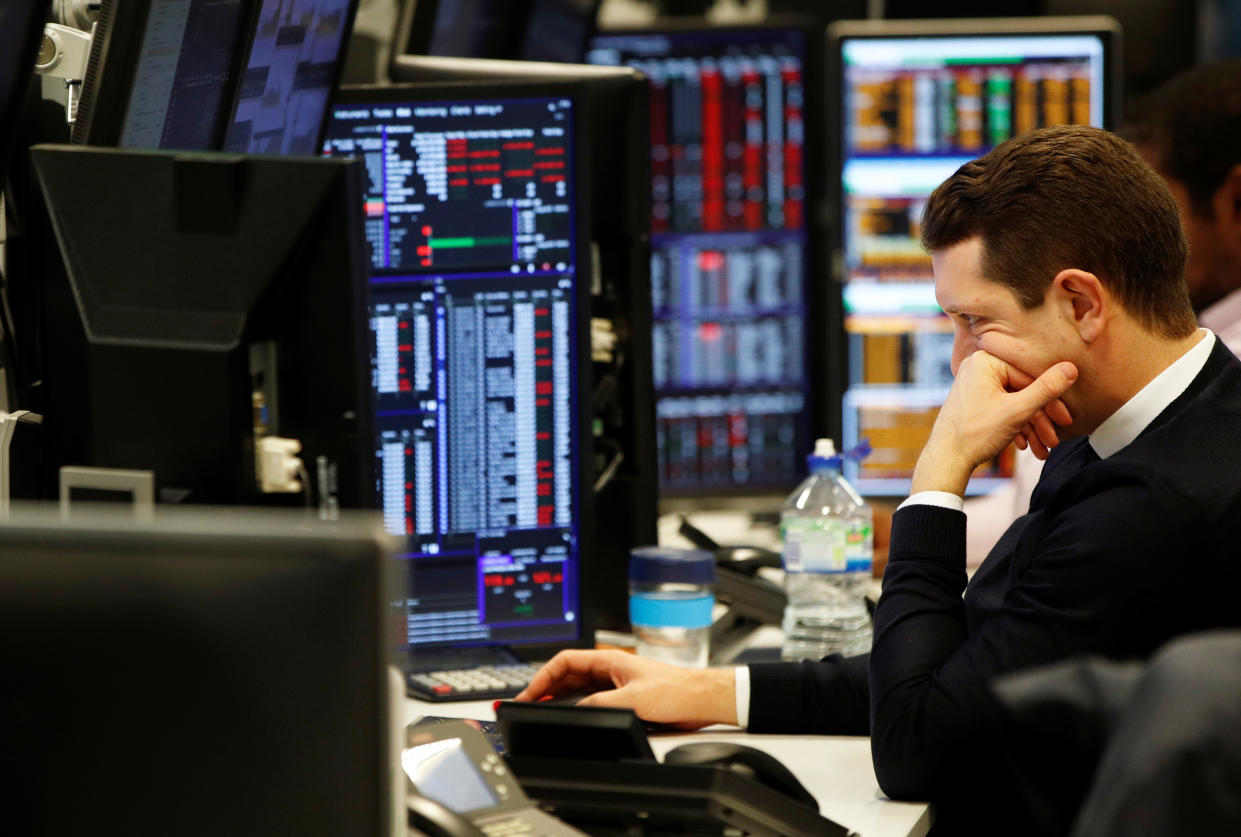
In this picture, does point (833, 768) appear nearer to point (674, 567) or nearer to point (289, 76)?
point (674, 567)

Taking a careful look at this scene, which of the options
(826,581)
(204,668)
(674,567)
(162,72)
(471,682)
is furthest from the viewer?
(826,581)

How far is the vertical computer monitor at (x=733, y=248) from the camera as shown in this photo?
3.44 meters

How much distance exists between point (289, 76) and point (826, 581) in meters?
0.95

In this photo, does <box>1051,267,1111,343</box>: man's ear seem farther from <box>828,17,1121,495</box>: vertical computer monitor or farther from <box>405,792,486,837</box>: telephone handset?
<box>828,17,1121,495</box>: vertical computer monitor

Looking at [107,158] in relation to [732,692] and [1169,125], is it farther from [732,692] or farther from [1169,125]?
[1169,125]

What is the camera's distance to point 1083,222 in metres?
1.48

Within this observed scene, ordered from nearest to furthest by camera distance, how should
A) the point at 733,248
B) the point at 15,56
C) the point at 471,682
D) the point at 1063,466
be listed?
the point at 15,56 → the point at 1063,466 → the point at 471,682 → the point at 733,248

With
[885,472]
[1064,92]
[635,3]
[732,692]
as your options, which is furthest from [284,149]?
[635,3]

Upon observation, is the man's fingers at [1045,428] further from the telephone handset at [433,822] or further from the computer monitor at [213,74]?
the computer monitor at [213,74]

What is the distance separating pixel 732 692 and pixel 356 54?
160 centimetres

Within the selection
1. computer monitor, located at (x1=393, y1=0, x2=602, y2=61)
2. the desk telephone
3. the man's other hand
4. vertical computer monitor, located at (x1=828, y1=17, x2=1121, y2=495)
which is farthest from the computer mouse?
vertical computer monitor, located at (x1=828, y1=17, x2=1121, y2=495)

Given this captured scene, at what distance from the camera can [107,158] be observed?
4.12 ft

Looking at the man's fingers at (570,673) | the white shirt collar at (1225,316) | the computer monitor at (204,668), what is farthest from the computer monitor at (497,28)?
the computer monitor at (204,668)

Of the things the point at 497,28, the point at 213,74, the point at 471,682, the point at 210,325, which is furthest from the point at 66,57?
the point at 497,28
